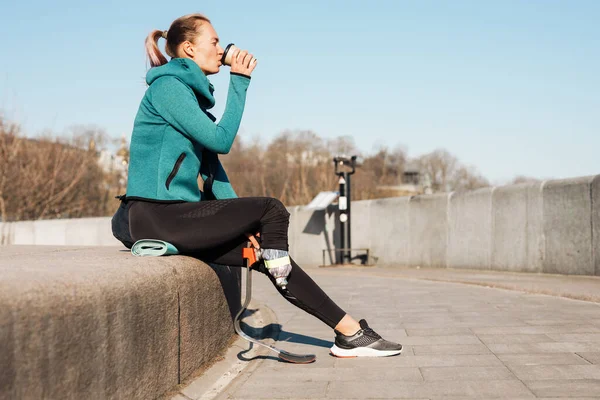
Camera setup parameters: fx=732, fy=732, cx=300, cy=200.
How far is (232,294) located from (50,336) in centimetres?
267

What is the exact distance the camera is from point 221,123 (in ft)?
12.9

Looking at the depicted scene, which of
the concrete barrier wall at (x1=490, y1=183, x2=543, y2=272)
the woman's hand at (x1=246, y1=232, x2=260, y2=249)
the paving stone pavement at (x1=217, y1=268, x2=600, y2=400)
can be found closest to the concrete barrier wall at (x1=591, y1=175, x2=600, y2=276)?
the concrete barrier wall at (x1=490, y1=183, x2=543, y2=272)

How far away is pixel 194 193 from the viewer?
3930mm

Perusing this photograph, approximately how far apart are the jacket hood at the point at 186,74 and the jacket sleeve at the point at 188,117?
4cm

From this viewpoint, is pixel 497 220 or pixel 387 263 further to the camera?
pixel 387 263

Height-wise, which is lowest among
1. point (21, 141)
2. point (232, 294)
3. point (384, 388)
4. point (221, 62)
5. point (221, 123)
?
point (384, 388)

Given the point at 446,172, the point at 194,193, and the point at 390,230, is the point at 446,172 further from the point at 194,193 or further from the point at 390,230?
the point at 194,193

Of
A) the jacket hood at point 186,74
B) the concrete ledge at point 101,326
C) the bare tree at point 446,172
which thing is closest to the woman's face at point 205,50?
the jacket hood at point 186,74

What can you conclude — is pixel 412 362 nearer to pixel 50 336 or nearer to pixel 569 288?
pixel 50 336

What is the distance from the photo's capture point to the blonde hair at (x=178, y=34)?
4216 mm

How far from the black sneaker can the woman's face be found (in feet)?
5.60

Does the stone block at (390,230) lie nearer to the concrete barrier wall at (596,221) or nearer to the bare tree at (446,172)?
the concrete barrier wall at (596,221)

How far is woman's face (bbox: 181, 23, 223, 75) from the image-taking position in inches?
166

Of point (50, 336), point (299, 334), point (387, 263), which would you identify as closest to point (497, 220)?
point (387, 263)
